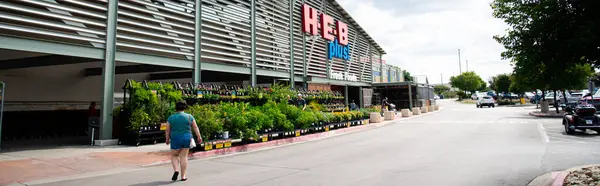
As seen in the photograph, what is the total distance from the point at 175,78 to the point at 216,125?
11984 millimetres

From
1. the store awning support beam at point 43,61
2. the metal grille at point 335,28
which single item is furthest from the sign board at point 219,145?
the metal grille at point 335,28

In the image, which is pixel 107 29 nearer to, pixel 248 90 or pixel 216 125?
pixel 216 125

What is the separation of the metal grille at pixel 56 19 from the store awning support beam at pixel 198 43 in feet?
12.8

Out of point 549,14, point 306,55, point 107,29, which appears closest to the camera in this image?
point 549,14

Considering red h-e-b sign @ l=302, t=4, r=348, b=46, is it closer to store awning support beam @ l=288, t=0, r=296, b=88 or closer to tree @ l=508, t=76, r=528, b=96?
store awning support beam @ l=288, t=0, r=296, b=88

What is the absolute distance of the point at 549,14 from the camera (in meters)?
4.99

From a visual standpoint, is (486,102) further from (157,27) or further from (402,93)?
(157,27)

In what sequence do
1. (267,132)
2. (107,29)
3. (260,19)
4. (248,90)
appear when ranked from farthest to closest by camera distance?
(260,19) → (248,90) → (267,132) → (107,29)

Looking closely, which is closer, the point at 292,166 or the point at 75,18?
the point at 292,166

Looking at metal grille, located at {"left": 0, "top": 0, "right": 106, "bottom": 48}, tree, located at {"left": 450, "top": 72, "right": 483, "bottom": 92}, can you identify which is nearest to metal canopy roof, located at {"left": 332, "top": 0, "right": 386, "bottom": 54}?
metal grille, located at {"left": 0, "top": 0, "right": 106, "bottom": 48}

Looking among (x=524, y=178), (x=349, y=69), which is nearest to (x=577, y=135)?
(x=524, y=178)

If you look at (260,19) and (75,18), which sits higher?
(260,19)

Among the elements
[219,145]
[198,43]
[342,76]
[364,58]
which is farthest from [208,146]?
[364,58]

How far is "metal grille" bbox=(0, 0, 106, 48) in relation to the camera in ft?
30.8
